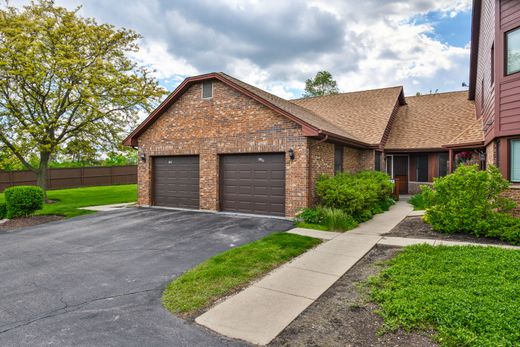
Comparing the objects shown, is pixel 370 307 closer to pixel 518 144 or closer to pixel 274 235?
pixel 274 235

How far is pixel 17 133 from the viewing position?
15.6 meters

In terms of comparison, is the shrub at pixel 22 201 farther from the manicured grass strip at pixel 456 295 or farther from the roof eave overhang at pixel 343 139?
the manicured grass strip at pixel 456 295

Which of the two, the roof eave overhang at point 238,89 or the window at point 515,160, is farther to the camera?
the roof eave overhang at point 238,89

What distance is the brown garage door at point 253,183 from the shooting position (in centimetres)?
1102

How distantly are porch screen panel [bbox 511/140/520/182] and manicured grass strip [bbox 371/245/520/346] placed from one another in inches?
125

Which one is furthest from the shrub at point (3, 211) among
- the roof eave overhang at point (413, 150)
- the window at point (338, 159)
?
the roof eave overhang at point (413, 150)

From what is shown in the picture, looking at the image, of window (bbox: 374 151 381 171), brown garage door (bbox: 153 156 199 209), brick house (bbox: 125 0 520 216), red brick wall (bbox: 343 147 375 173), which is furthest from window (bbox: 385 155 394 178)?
brown garage door (bbox: 153 156 199 209)

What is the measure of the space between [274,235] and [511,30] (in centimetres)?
872

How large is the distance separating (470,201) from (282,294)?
21.5ft

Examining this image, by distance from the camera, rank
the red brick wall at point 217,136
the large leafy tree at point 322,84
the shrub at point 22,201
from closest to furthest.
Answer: the red brick wall at point 217,136, the shrub at point 22,201, the large leafy tree at point 322,84

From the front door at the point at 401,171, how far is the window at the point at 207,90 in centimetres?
1187

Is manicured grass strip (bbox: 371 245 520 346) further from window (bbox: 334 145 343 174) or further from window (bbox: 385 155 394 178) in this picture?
window (bbox: 385 155 394 178)

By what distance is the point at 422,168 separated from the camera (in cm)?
1756

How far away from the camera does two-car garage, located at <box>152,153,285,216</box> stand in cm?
1110
